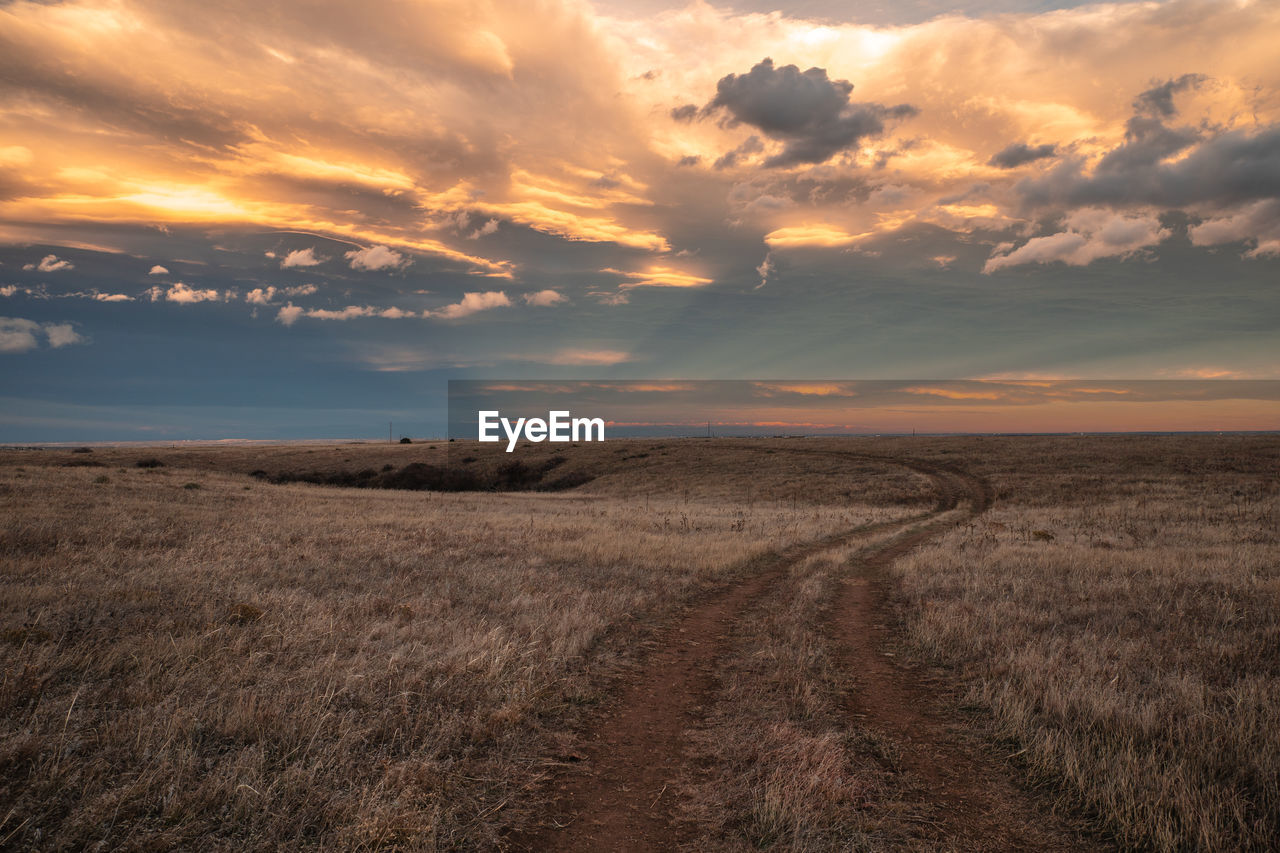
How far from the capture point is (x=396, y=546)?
1834 centimetres

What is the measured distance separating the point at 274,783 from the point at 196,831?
0.64 metres

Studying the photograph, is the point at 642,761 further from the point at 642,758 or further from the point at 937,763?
the point at 937,763

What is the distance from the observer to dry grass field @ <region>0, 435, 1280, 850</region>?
5.43 meters

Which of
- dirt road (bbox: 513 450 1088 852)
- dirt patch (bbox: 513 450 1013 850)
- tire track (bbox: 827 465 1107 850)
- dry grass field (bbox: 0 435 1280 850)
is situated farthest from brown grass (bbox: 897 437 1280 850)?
dirt patch (bbox: 513 450 1013 850)

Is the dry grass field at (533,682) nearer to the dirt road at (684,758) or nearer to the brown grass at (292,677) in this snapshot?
the brown grass at (292,677)

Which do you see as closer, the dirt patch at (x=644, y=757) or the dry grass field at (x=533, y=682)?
the dry grass field at (x=533, y=682)

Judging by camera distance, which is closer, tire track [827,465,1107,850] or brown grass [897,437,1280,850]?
tire track [827,465,1107,850]

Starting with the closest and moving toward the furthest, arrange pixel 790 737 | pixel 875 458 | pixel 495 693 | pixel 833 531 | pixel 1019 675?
pixel 790 737 → pixel 495 693 → pixel 1019 675 → pixel 833 531 → pixel 875 458

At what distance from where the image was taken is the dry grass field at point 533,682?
17.8 ft

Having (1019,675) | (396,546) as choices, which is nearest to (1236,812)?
(1019,675)

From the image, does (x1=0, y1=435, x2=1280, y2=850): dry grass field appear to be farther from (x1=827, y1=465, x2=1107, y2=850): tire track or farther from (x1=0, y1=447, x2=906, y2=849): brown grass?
(x1=827, y1=465, x2=1107, y2=850): tire track

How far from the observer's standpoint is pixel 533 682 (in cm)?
847

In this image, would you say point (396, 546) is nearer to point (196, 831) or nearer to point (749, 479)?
point (196, 831)

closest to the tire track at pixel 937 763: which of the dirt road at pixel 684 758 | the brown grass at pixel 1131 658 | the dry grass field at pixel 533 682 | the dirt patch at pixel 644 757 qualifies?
the dirt road at pixel 684 758
